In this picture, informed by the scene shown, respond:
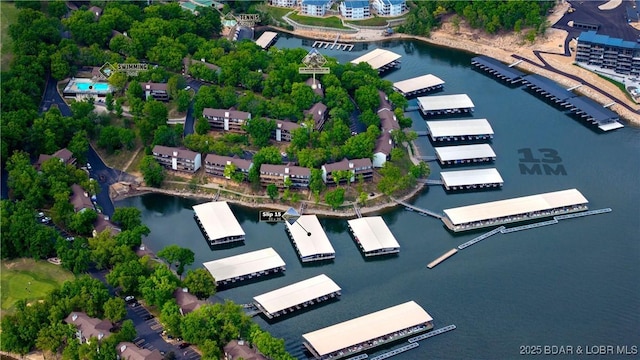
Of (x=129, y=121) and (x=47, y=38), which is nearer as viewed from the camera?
(x=129, y=121)

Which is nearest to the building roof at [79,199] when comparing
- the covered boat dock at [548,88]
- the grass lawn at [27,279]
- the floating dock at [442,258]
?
the grass lawn at [27,279]

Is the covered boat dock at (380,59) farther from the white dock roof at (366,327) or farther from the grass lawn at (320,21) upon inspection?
the white dock roof at (366,327)

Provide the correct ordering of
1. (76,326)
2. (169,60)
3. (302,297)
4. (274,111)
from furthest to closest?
(169,60)
(274,111)
(302,297)
(76,326)

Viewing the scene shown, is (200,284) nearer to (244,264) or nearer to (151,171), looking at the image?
(244,264)

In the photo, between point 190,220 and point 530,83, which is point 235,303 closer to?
point 190,220

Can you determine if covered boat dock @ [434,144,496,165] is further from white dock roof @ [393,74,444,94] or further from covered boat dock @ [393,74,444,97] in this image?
white dock roof @ [393,74,444,94]

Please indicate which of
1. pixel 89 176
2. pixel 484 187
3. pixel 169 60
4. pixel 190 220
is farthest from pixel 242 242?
pixel 169 60
